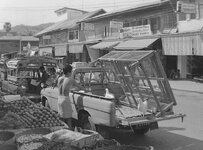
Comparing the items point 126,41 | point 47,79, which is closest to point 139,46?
point 126,41

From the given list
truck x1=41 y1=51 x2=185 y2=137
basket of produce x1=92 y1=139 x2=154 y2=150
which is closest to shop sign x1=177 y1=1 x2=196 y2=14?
truck x1=41 y1=51 x2=185 y2=137

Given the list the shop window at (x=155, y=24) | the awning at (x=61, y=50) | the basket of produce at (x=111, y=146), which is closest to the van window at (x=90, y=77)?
the basket of produce at (x=111, y=146)

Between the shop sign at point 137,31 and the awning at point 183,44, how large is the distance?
2798mm

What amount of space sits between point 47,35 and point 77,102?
46.3m

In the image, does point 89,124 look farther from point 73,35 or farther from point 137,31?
point 73,35

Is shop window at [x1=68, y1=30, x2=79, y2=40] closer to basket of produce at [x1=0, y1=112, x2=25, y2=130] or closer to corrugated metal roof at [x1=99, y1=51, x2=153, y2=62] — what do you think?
corrugated metal roof at [x1=99, y1=51, x2=153, y2=62]

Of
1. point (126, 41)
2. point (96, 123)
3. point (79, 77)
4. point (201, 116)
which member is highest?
point (126, 41)

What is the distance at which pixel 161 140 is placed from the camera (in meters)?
7.16

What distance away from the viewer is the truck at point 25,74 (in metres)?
11.5

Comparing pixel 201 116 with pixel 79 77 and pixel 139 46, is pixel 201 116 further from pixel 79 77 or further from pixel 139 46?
pixel 139 46

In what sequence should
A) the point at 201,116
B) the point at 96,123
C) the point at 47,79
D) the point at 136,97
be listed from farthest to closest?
the point at 47,79 < the point at 201,116 < the point at 136,97 < the point at 96,123

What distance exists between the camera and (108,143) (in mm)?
A: 4180

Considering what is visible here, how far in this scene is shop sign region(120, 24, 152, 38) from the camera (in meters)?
26.2

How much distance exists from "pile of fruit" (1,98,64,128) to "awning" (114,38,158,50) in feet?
58.9
